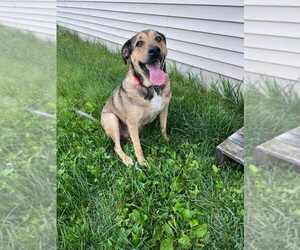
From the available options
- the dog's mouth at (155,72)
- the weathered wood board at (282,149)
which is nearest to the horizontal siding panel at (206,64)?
the dog's mouth at (155,72)

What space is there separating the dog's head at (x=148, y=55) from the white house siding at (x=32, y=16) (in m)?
1.04

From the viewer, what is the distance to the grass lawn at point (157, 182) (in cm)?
203

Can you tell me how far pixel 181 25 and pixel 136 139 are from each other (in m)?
1.51

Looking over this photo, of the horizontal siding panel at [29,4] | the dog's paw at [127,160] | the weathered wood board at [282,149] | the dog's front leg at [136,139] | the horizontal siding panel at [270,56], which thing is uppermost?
the horizontal siding panel at [29,4]

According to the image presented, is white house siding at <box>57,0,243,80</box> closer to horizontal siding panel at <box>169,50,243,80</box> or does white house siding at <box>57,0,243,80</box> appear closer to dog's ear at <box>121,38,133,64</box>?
horizontal siding panel at <box>169,50,243,80</box>

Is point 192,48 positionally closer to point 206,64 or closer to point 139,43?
point 206,64

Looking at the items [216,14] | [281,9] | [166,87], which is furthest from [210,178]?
[216,14]

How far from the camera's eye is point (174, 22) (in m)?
4.11

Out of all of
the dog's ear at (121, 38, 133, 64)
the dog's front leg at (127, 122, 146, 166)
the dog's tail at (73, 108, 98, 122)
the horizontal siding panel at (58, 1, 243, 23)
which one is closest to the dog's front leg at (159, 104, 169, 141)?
the dog's front leg at (127, 122, 146, 166)

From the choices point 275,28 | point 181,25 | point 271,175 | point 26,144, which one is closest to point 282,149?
point 271,175

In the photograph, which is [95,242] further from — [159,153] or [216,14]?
[216,14]

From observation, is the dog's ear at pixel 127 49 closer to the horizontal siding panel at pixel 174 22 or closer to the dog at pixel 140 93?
the dog at pixel 140 93

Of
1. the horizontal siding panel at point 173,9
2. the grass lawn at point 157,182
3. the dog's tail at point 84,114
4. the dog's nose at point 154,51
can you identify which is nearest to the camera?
the grass lawn at point 157,182

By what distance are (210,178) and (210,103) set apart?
84 centimetres
